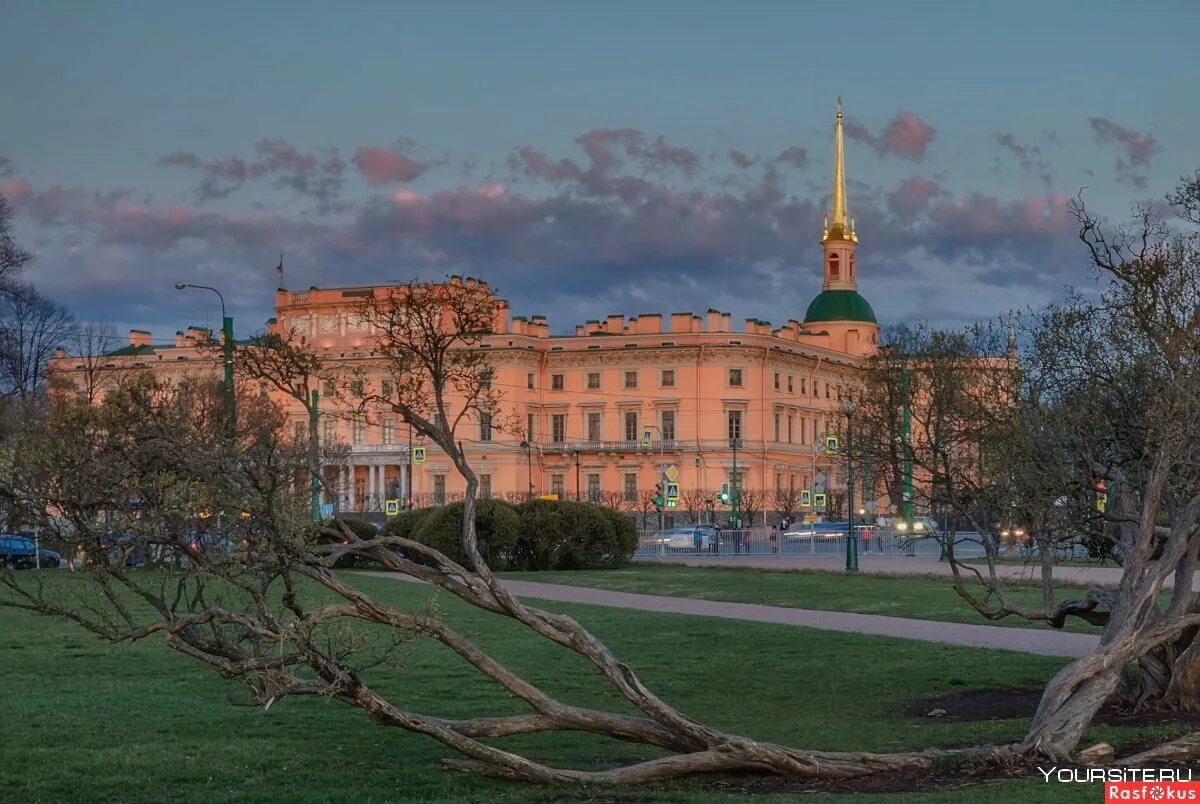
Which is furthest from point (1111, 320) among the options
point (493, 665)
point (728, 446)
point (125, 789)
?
point (728, 446)

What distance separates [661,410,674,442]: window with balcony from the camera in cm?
10956

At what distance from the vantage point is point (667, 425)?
110m

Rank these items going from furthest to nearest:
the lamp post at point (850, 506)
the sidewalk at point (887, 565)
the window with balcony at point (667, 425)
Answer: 1. the window with balcony at point (667, 425)
2. the lamp post at point (850, 506)
3. the sidewalk at point (887, 565)

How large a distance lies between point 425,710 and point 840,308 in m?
114

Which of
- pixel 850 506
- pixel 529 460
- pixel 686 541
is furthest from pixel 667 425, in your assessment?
pixel 850 506

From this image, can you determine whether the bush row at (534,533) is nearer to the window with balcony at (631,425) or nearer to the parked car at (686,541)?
the parked car at (686,541)

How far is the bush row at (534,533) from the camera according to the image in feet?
139

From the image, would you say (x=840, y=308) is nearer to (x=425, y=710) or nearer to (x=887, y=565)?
(x=887, y=565)

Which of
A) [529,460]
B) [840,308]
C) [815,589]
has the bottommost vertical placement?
[815,589]

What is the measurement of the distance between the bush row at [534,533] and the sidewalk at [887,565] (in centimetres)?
358

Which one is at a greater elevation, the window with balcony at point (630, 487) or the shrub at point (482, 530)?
the window with balcony at point (630, 487)

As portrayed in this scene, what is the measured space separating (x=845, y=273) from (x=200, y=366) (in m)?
52.9

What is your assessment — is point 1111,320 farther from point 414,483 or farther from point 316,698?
point 414,483

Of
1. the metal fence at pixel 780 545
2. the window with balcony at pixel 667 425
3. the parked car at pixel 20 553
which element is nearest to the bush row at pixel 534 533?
the parked car at pixel 20 553
